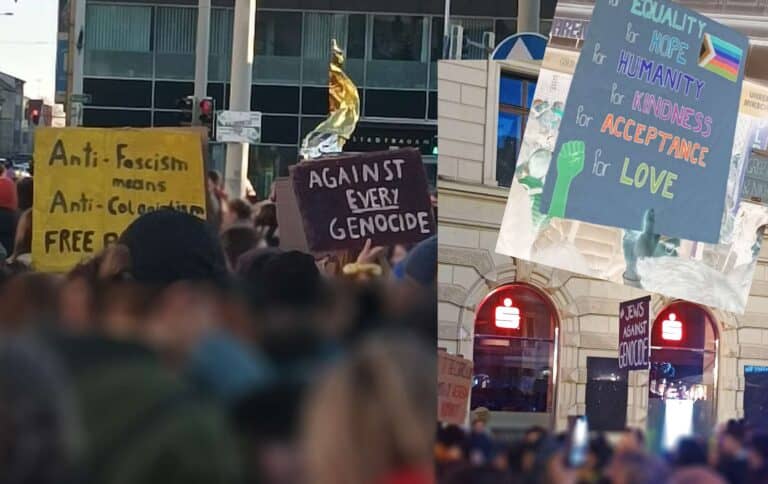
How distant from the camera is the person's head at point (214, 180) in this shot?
9.64 ft

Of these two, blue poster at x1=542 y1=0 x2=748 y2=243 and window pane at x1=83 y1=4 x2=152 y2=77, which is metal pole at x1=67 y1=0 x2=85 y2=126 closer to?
window pane at x1=83 y1=4 x2=152 y2=77

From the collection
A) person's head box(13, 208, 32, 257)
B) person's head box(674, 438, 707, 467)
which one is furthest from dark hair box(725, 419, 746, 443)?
person's head box(13, 208, 32, 257)

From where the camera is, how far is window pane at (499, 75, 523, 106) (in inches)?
98.1

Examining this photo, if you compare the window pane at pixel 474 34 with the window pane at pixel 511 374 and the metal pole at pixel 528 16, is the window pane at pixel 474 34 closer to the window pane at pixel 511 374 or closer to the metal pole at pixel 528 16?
the metal pole at pixel 528 16

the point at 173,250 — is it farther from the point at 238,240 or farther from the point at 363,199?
the point at 363,199

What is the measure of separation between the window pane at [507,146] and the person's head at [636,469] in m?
0.52

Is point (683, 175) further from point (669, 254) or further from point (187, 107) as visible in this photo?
point (187, 107)

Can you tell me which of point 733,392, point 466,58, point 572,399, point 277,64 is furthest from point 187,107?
point 733,392

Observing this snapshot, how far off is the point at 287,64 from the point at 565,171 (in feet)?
2.13

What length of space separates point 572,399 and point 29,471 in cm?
108

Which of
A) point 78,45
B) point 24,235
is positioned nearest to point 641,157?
point 78,45

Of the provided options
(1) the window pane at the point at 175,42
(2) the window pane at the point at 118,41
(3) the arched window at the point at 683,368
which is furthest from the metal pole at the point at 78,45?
(3) the arched window at the point at 683,368

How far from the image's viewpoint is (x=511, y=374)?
2.46 m

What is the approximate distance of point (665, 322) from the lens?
104 inches
